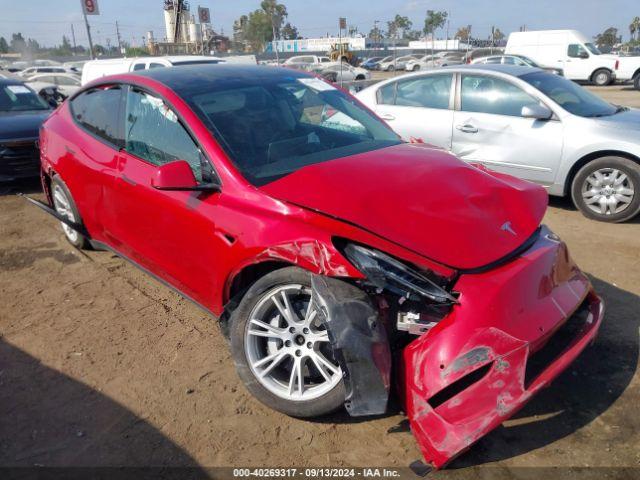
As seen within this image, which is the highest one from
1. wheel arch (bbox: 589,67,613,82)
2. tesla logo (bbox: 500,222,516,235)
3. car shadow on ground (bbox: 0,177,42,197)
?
tesla logo (bbox: 500,222,516,235)

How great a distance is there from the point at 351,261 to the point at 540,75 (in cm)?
487

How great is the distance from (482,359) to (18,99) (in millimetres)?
8775

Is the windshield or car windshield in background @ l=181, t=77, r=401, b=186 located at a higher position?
the windshield

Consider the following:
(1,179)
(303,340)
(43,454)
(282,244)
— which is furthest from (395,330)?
(1,179)

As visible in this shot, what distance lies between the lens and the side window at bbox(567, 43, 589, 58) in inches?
918

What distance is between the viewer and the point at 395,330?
2.50 meters

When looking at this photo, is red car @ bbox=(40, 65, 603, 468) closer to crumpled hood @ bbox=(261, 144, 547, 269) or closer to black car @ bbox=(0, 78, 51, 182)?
crumpled hood @ bbox=(261, 144, 547, 269)

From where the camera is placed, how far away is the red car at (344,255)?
2.30 metres

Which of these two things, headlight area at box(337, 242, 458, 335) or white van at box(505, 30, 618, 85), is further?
white van at box(505, 30, 618, 85)

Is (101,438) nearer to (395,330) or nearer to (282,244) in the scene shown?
(282,244)

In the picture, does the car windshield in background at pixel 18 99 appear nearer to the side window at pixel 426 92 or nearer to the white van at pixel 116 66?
the white van at pixel 116 66

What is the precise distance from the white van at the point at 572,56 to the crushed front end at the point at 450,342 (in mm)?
24195

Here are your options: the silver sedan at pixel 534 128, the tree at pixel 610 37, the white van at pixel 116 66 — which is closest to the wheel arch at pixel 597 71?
the white van at pixel 116 66

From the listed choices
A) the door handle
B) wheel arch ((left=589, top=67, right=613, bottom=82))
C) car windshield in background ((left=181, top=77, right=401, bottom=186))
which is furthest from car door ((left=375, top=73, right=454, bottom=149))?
wheel arch ((left=589, top=67, right=613, bottom=82))
